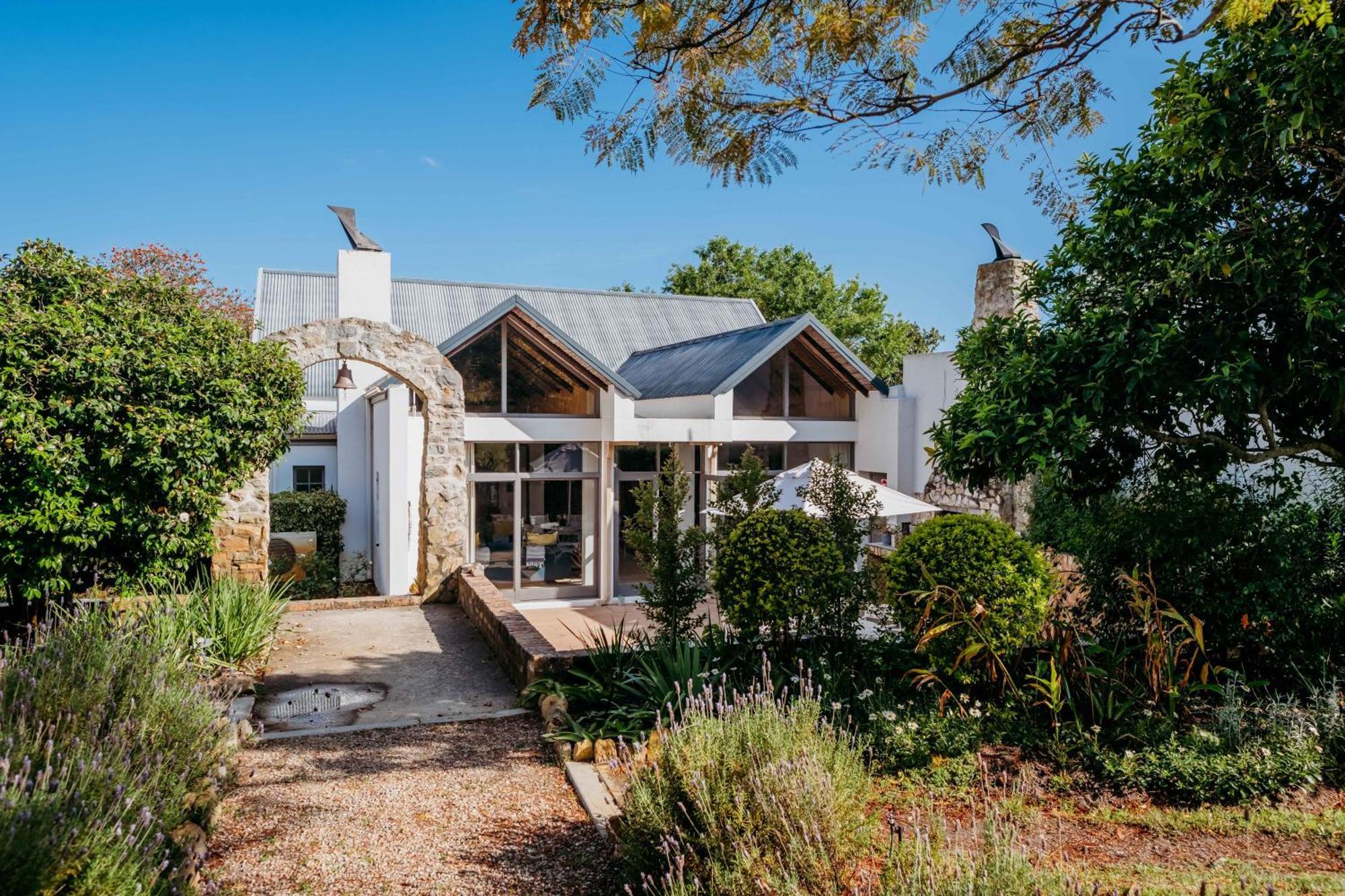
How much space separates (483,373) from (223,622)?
24.9 ft

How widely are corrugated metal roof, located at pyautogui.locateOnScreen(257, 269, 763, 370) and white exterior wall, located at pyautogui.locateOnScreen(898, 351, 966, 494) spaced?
822 cm

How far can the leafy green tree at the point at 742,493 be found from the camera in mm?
8281

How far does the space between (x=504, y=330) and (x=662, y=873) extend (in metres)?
12.3

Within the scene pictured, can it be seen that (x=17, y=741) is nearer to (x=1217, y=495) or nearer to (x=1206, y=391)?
(x=1206, y=391)

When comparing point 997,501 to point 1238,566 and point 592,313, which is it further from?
point 592,313

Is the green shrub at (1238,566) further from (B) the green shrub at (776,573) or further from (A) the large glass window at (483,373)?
(A) the large glass window at (483,373)

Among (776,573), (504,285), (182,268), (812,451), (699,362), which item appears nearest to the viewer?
(776,573)

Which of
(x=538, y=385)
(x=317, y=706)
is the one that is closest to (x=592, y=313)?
(x=538, y=385)

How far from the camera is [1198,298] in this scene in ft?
19.5

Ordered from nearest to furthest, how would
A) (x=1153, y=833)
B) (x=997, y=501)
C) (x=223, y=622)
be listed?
(x=1153, y=833), (x=223, y=622), (x=997, y=501)

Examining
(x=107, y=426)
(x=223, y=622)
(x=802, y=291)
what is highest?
(x=802, y=291)

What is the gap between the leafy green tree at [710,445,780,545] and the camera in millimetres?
8281

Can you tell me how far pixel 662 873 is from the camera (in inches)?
150

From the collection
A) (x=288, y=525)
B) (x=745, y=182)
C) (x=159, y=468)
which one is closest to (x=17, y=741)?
(x=159, y=468)
